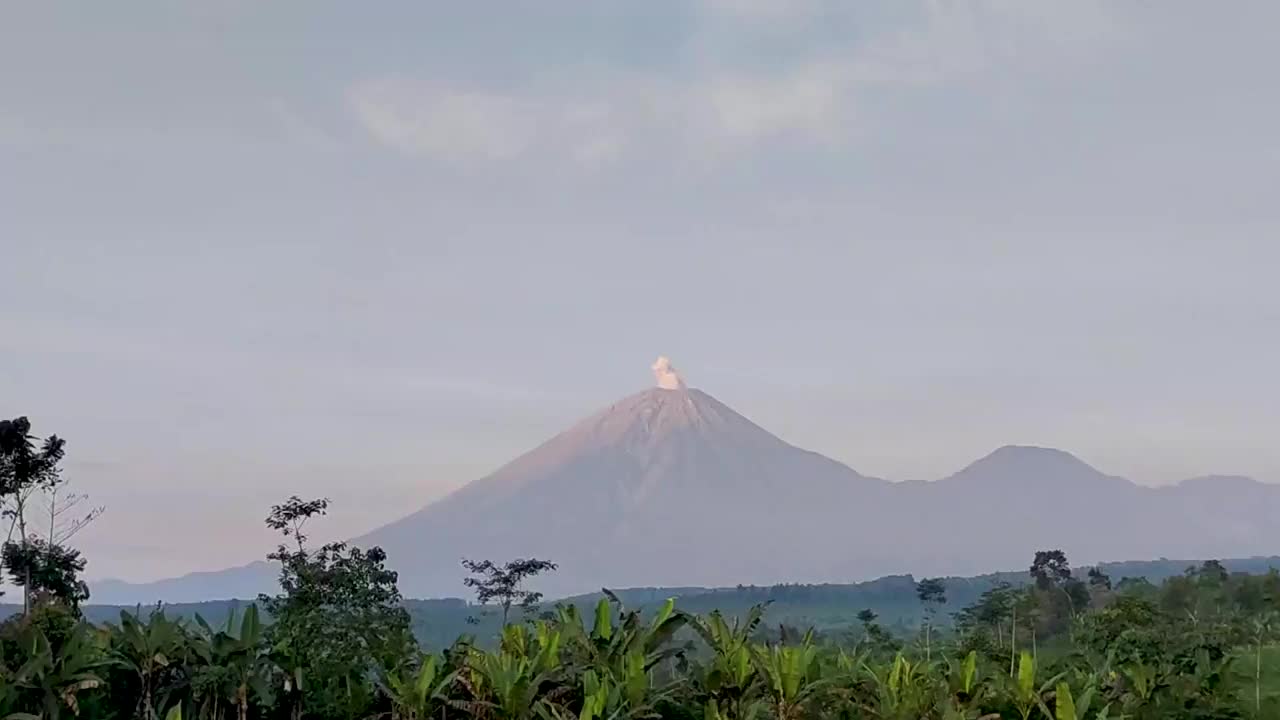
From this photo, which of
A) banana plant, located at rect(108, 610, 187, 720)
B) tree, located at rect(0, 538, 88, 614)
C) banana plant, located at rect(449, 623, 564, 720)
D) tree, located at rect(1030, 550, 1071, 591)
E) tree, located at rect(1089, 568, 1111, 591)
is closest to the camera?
banana plant, located at rect(449, 623, 564, 720)

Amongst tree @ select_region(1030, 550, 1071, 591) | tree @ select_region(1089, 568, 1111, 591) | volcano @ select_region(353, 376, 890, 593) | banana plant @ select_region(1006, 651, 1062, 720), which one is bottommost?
banana plant @ select_region(1006, 651, 1062, 720)

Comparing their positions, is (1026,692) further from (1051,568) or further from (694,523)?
(694,523)

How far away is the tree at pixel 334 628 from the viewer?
8.17 metres

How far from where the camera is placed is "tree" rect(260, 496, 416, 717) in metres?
8.17

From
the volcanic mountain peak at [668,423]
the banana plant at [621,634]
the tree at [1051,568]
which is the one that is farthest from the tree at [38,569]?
the volcanic mountain peak at [668,423]

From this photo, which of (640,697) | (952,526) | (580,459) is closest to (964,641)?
(640,697)

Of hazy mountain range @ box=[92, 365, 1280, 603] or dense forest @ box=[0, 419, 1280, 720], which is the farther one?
hazy mountain range @ box=[92, 365, 1280, 603]

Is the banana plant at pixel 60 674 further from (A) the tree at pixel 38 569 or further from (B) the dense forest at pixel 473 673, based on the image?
(A) the tree at pixel 38 569

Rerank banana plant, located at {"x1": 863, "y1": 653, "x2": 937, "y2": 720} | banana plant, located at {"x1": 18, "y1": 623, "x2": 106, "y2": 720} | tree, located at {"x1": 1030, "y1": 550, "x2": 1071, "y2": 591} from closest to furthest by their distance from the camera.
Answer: banana plant, located at {"x1": 18, "y1": 623, "x2": 106, "y2": 720} < banana plant, located at {"x1": 863, "y1": 653, "x2": 937, "y2": 720} < tree, located at {"x1": 1030, "y1": 550, "x2": 1071, "y2": 591}

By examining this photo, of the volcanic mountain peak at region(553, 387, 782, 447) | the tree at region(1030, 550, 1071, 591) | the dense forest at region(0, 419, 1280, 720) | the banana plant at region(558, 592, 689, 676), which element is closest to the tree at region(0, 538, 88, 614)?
the dense forest at region(0, 419, 1280, 720)

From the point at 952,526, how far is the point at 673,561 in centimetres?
5236

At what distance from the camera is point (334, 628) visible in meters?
8.52

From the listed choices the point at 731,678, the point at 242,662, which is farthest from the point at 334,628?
the point at 731,678

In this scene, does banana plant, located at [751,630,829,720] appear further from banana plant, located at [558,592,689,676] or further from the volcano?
the volcano
